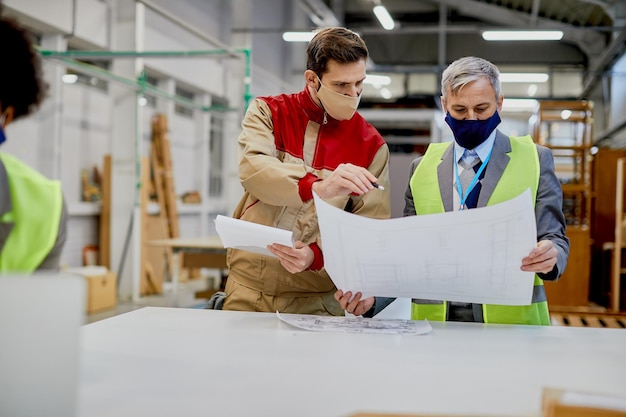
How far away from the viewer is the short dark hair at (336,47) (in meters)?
1.73

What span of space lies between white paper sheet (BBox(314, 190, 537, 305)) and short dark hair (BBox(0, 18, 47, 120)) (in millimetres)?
713

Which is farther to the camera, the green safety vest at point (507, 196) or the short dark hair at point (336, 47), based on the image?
the short dark hair at point (336, 47)

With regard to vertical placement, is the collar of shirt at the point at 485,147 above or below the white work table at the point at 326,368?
above

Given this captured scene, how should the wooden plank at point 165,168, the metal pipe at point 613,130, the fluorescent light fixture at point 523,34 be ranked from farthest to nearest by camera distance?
the metal pipe at point 613,130
the fluorescent light fixture at point 523,34
the wooden plank at point 165,168

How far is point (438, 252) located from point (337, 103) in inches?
22.2

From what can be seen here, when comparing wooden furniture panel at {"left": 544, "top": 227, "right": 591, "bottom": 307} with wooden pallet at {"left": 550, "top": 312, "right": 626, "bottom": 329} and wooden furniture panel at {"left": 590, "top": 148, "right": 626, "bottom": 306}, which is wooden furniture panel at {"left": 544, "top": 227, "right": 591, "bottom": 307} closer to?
wooden pallet at {"left": 550, "top": 312, "right": 626, "bottom": 329}

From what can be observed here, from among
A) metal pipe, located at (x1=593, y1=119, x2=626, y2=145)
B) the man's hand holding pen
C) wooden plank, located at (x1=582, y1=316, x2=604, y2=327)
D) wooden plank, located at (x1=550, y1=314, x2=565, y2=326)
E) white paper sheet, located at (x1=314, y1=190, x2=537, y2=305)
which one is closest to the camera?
white paper sheet, located at (x1=314, y1=190, x2=537, y2=305)

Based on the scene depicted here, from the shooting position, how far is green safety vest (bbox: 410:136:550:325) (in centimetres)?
163

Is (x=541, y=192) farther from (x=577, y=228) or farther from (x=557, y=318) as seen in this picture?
(x=577, y=228)

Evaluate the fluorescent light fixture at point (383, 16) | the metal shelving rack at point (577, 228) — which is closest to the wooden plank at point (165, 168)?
the fluorescent light fixture at point (383, 16)

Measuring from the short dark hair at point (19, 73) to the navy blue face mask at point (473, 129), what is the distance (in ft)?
3.83

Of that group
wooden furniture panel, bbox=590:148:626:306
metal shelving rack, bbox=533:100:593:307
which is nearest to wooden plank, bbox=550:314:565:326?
metal shelving rack, bbox=533:100:593:307

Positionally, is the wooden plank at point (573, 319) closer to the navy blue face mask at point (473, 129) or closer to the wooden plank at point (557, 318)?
the wooden plank at point (557, 318)

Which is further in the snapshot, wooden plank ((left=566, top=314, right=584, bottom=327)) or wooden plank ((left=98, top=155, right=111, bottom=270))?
wooden plank ((left=98, top=155, right=111, bottom=270))
